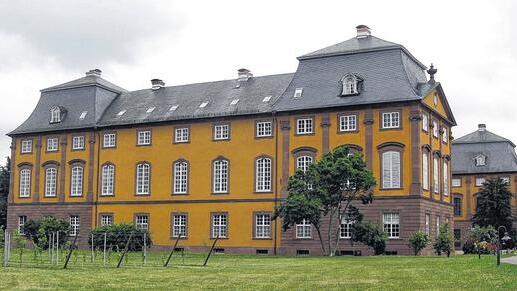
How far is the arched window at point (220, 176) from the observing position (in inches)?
2205

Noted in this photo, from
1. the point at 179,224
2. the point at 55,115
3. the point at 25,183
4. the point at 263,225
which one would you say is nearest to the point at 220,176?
the point at 179,224

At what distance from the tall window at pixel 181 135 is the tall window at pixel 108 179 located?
622 centimetres

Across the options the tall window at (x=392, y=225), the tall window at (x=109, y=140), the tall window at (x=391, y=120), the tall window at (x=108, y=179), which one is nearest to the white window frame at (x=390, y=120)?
the tall window at (x=391, y=120)

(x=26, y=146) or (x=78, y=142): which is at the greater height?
(x=78, y=142)

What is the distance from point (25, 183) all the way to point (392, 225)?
106 ft

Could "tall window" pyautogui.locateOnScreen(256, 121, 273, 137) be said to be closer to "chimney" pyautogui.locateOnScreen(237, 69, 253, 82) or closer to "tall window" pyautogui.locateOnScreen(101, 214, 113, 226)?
"chimney" pyautogui.locateOnScreen(237, 69, 253, 82)

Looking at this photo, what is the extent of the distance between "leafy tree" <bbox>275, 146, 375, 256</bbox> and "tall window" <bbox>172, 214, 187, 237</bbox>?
13.5 m

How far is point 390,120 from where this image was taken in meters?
49.7

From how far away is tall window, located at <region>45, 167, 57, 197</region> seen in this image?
63.3 m

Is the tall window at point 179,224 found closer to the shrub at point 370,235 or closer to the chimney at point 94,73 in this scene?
the shrub at point 370,235

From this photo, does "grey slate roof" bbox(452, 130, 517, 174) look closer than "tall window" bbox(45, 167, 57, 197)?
No

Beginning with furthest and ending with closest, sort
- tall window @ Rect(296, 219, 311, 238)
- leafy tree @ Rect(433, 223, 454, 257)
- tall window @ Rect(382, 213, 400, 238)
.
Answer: tall window @ Rect(296, 219, 311, 238) → tall window @ Rect(382, 213, 400, 238) → leafy tree @ Rect(433, 223, 454, 257)

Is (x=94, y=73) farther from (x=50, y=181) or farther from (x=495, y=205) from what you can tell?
(x=495, y=205)

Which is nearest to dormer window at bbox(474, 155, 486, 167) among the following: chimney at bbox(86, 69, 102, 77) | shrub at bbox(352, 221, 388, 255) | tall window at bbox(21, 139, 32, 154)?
shrub at bbox(352, 221, 388, 255)
